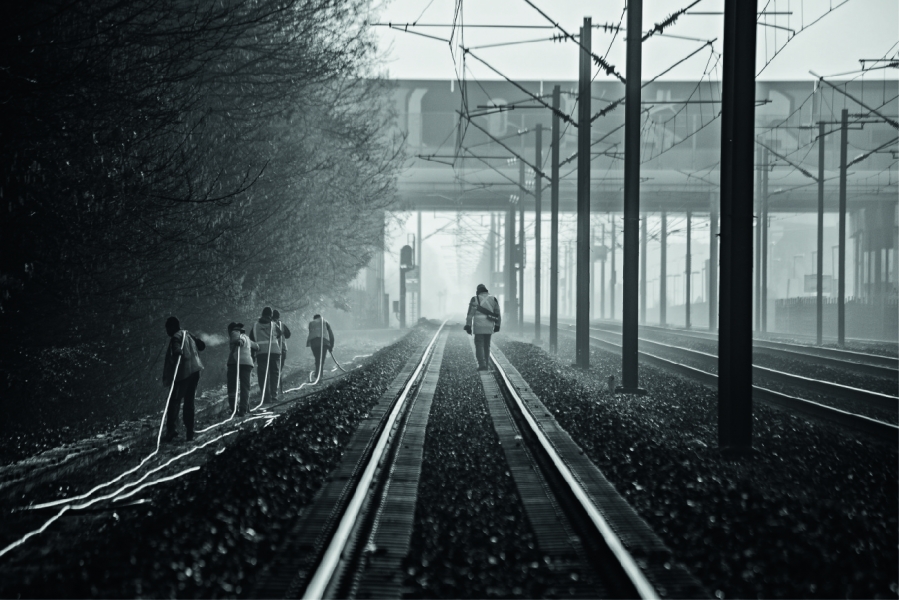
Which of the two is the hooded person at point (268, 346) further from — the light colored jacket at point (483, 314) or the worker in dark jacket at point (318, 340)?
the light colored jacket at point (483, 314)

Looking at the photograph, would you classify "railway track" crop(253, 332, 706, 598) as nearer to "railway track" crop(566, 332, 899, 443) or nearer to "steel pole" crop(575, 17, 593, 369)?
"railway track" crop(566, 332, 899, 443)

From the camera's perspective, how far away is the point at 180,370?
1195 cm

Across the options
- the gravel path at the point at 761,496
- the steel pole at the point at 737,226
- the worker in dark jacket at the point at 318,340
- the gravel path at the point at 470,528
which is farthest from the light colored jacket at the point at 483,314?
the steel pole at the point at 737,226

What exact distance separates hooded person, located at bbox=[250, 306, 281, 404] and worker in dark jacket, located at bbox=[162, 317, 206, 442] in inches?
143

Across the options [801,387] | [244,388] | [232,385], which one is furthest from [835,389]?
[232,385]

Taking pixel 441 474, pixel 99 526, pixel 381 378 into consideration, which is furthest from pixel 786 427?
pixel 381 378

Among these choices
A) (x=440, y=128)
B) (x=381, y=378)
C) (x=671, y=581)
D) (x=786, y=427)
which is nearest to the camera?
(x=671, y=581)

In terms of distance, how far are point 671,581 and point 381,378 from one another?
44.9ft

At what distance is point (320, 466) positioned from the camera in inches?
338

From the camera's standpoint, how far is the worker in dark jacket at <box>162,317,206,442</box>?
1171 centimetres

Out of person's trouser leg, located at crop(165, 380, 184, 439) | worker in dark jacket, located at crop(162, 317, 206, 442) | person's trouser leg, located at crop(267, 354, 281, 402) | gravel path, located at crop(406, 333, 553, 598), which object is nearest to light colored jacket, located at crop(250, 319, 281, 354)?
person's trouser leg, located at crop(267, 354, 281, 402)

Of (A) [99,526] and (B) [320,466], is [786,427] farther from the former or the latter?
(A) [99,526]

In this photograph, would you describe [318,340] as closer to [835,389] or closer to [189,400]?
[189,400]

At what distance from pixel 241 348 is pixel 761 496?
10.7 m
